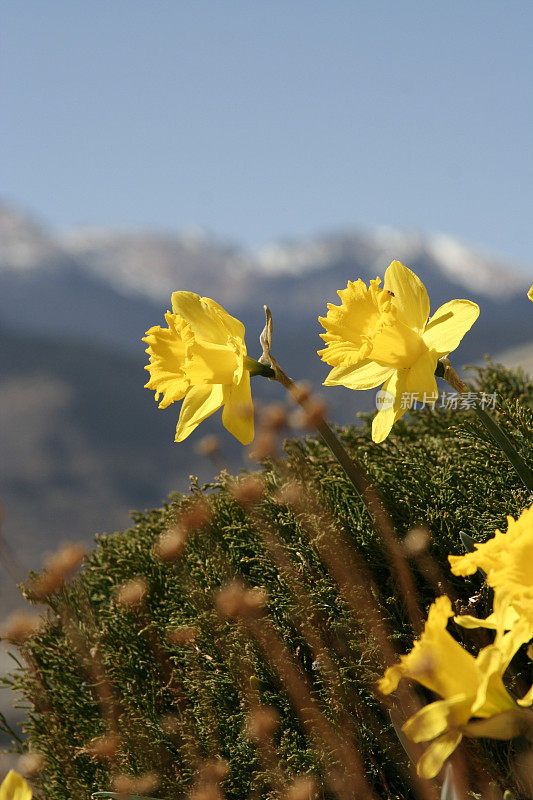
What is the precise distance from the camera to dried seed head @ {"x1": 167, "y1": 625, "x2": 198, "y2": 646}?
1.71 m

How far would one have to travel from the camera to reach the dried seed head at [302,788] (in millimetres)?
1299

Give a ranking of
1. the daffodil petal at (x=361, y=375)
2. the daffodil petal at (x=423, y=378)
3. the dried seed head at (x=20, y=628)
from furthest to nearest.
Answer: the dried seed head at (x=20, y=628)
the daffodil petal at (x=361, y=375)
the daffodil petal at (x=423, y=378)

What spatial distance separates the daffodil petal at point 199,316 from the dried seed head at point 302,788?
86cm

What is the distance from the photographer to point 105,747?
1.66 metres

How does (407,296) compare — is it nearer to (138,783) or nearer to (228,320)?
(228,320)

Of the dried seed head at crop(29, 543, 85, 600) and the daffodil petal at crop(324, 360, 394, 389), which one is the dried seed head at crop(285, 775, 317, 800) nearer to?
the daffodil petal at crop(324, 360, 394, 389)

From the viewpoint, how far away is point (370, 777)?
1.39 m

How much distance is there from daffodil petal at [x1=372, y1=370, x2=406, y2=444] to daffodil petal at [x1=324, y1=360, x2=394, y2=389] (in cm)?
2

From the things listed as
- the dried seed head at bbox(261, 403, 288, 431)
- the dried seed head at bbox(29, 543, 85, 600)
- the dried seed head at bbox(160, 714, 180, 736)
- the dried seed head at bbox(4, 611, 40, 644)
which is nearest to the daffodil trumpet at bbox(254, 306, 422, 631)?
the dried seed head at bbox(261, 403, 288, 431)

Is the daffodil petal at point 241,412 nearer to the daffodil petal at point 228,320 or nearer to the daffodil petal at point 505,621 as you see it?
the daffodil petal at point 228,320

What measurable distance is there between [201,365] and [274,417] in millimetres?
617

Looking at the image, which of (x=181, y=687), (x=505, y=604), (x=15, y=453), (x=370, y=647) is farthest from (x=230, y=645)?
(x=15, y=453)

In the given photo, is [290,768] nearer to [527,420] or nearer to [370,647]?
[370,647]

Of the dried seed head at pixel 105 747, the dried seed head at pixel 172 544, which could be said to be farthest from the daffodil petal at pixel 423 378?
the dried seed head at pixel 105 747
